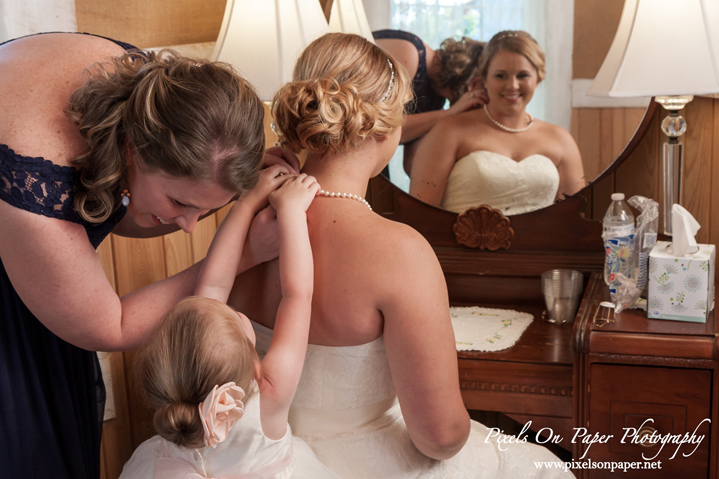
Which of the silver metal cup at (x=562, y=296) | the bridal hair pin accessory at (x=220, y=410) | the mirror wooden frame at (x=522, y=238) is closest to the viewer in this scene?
the bridal hair pin accessory at (x=220, y=410)

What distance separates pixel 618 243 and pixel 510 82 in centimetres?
59

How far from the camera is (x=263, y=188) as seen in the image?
101 cm

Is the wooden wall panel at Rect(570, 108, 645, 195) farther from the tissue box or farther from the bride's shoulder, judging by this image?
the bride's shoulder

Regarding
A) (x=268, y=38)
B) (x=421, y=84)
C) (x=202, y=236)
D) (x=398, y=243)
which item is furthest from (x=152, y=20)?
(x=398, y=243)

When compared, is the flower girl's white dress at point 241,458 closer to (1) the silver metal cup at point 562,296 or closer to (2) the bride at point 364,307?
(2) the bride at point 364,307

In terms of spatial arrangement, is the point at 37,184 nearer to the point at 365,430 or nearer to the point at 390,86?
the point at 390,86

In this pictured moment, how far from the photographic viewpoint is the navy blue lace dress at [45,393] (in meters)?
1.03

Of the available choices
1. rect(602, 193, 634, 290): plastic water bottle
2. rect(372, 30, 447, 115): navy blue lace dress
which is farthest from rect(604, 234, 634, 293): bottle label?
rect(372, 30, 447, 115): navy blue lace dress

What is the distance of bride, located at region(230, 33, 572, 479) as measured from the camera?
3.09 feet

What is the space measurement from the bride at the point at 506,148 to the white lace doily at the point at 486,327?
32cm

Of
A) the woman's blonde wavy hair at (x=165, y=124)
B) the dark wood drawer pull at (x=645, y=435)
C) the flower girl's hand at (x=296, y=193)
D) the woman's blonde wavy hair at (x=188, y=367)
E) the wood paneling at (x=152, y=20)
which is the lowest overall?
the dark wood drawer pull at (x=645, y=435)

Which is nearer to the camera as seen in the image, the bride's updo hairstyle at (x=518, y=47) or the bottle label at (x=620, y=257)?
the bottle label at (x=620, y=257)

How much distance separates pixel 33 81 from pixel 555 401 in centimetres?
132

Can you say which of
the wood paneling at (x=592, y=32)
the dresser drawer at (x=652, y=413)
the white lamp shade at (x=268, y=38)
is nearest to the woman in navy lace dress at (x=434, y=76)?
the wood paneling at (x=592, y=32)
